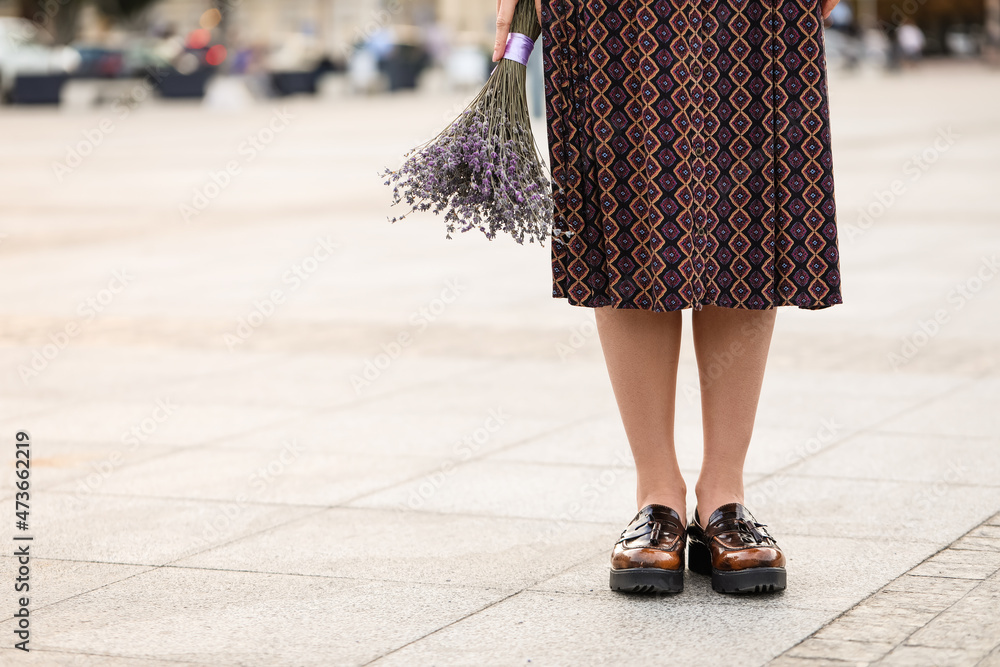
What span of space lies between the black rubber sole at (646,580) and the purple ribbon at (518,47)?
1.07 metres

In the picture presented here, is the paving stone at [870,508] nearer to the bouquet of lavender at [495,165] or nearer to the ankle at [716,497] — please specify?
the ankle at [716,497]

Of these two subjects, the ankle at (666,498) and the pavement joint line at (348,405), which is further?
the pavement joint line at (348,405)

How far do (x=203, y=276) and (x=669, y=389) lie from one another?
554 centimetres

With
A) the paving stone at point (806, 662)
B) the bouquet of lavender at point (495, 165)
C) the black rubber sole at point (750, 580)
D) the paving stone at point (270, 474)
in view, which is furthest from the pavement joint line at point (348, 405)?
the paving stone at point (806, 662)

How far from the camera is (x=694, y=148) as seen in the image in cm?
285

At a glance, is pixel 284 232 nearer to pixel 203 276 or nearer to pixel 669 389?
pixel 203 276

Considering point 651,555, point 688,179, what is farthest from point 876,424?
point 688,179

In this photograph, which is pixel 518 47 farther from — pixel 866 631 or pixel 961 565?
pixel 961 565

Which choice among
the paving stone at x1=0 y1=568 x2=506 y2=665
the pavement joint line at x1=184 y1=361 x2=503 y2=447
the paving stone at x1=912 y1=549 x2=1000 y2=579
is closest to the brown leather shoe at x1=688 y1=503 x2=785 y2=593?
the paving stone at x1=912 y1=549 x2=1000 y2=579

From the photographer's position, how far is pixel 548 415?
477 centimetres

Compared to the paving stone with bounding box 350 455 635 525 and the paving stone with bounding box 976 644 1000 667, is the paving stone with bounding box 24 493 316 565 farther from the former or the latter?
the paving stone with bounding box 976 644 1000 667

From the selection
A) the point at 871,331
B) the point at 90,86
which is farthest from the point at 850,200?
the point at 90,86

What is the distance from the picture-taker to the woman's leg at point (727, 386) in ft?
9.86

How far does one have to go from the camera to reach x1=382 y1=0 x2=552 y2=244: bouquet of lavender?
2.82m
